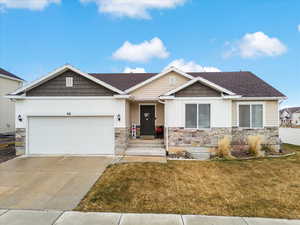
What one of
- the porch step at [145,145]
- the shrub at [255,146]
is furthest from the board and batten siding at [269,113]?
the porch step at [145,145]

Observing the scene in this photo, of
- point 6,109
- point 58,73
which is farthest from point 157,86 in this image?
point 6,109

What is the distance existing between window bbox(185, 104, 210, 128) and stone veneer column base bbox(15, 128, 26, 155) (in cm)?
912

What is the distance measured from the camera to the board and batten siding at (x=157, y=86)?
11938 mm

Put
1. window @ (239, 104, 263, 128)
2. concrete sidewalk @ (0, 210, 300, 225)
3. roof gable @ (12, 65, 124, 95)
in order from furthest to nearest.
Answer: window @ (239, 104, 263, 128) → roof gable @ (12, 65, 124, 95) → concrete sidewalk @ (0, 210, 300, 225)

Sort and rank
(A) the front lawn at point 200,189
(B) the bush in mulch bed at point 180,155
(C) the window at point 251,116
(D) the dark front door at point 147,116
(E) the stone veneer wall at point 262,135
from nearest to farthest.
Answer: (A) the front lawn at point 200,189 → (B) the bush in mulch bed at point 180,155 → (E) the stone veneer wall at point 262,135 → (C) the window at point 251,116 → (D) the dark front door at point 147,116

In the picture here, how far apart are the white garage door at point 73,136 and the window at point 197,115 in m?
4.32

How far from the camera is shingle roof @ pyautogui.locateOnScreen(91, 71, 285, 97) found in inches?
431

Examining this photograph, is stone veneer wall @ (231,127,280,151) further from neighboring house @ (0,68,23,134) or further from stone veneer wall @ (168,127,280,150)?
neighboring house @ (0,68,23,134)

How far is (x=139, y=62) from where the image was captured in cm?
2364

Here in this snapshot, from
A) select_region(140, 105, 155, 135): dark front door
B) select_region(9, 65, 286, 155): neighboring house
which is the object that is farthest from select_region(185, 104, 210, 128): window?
select_region(140, 105, 155, 135): dark front door

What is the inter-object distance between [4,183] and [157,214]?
18.1 ft

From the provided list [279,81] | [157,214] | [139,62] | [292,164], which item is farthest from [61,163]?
[279,81]

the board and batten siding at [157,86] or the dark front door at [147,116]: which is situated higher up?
the board and batten siding at [157,86]

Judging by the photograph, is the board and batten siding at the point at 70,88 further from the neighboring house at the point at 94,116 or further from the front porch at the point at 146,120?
the front porch at the point at 146,120
